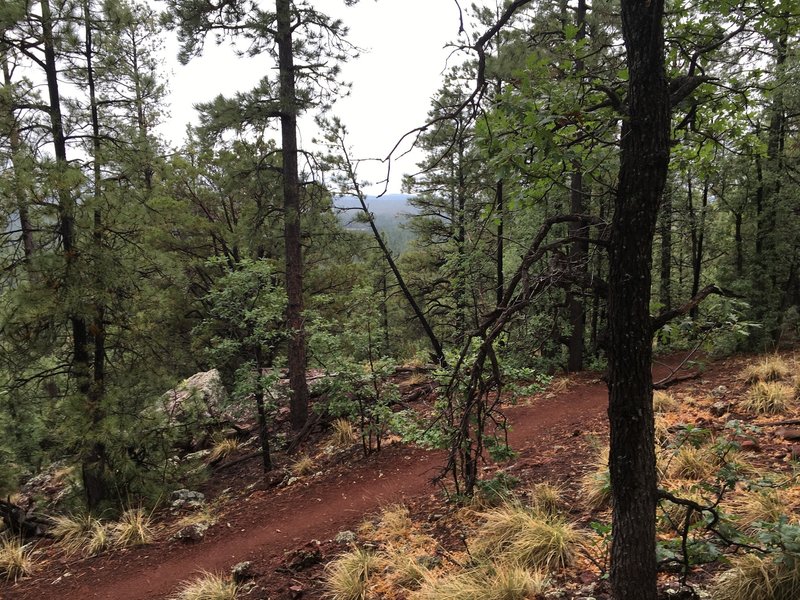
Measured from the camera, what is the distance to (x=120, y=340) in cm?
768

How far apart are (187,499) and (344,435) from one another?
307 cm

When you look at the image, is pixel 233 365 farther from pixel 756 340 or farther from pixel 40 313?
pixel 756 340

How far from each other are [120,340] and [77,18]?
5.02 metres

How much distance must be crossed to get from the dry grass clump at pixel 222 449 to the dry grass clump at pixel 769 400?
9787mm

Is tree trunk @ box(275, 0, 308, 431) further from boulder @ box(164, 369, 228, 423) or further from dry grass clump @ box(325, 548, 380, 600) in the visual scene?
dry grass clump @ box(325, 548, 380, 600)

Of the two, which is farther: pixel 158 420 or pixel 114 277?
pixel 158 420

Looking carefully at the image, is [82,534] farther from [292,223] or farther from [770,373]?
[770,373]

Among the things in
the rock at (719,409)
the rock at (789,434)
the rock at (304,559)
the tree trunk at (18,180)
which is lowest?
the rock at (304,559)

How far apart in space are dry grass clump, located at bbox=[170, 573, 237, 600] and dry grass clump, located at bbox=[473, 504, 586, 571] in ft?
8.42

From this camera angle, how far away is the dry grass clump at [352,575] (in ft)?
13.2

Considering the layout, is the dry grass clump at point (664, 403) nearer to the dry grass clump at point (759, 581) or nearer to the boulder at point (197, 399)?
the dry grass clump at point (759, 581)

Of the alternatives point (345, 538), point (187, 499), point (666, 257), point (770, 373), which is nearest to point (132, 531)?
point (187, 499)

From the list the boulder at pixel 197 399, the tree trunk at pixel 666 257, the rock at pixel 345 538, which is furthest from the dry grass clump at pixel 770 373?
the boulder at pixel 197 399

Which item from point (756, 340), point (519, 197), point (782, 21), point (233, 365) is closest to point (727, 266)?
point (756, 340)
